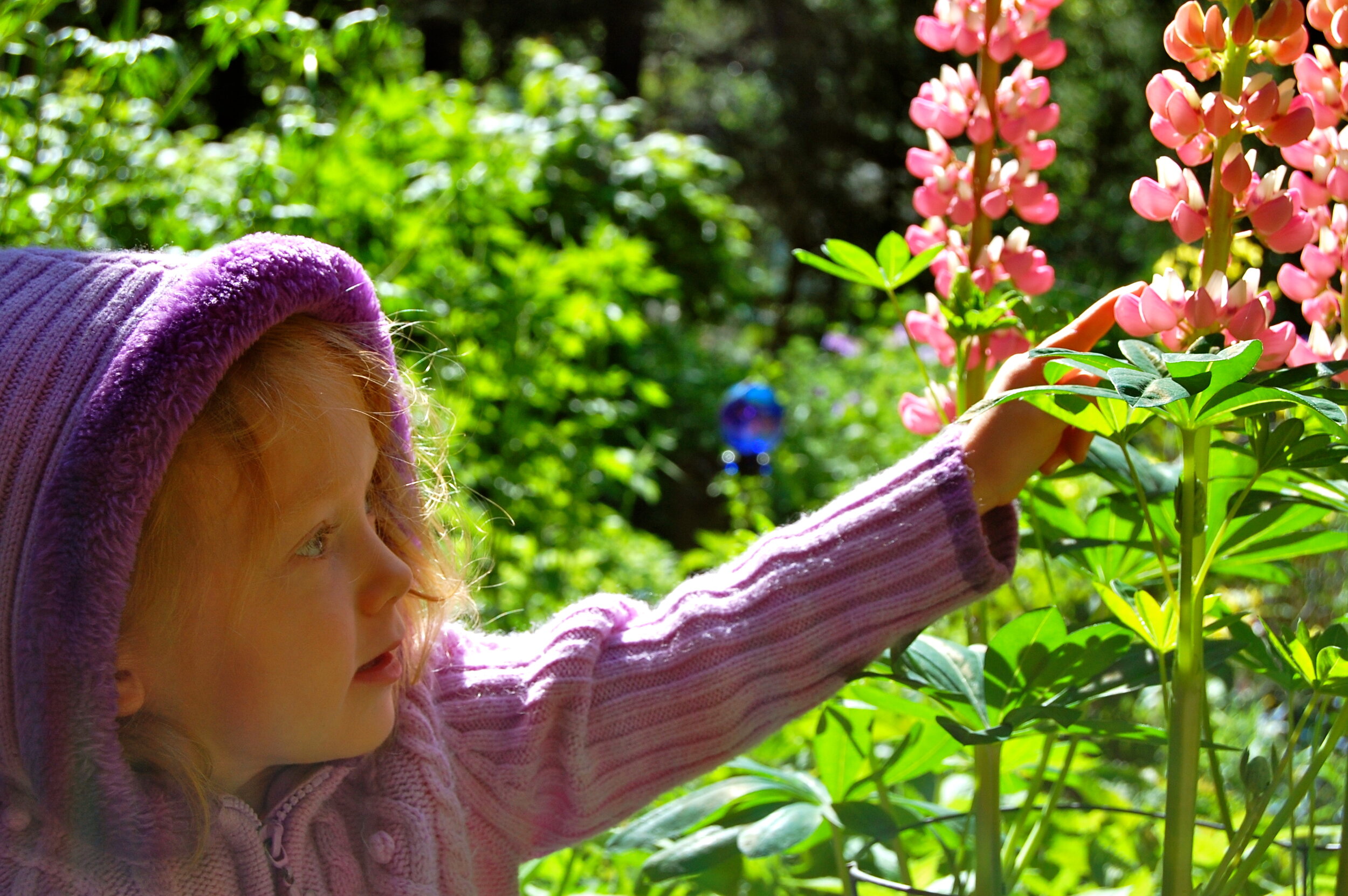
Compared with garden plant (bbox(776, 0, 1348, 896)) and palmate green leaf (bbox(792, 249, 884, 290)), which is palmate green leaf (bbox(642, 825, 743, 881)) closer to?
garden plant (bbox(776, 0, 1348, 896))

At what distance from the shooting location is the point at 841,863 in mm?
958

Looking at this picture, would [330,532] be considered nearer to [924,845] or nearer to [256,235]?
[256,235]

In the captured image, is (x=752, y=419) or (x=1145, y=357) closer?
(x=1145, y=357)

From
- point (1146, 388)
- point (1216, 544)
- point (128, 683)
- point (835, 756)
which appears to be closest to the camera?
A: point (1146, 388)

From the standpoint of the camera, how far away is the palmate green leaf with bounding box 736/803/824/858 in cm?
93

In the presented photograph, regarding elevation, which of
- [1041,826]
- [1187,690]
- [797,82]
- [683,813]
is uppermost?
[1187,690]

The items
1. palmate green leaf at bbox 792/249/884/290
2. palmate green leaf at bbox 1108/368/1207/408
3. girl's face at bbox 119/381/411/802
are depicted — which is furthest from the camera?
palmate green leaf at bbox 792/249/884/290

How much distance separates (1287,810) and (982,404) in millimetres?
320

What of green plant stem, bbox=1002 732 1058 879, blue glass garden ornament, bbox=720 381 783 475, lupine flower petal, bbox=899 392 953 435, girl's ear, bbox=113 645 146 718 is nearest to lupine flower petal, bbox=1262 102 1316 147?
lupine flower petal, bbox=899 392 953 435

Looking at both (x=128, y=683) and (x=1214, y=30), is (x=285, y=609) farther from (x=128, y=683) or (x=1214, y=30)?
(x=1214, y=30)

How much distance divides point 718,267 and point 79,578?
→ 16.0ft

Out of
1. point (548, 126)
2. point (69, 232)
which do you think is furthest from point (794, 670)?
point (548, 126)

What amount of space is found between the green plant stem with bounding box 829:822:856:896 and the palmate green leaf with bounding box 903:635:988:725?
0.53 ft

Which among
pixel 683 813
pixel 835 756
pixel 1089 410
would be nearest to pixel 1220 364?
pixel 1089 410
